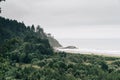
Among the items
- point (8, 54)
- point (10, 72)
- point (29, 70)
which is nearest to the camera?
point (10, 72)

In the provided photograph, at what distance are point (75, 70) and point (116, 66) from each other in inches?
1309

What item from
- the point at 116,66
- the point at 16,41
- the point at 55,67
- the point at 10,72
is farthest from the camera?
the point at 16,41

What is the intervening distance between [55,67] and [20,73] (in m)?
23.2

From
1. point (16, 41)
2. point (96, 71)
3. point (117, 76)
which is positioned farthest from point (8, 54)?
point (117, 76)

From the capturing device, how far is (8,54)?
170 metres

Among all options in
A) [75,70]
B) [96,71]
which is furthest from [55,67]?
[96,71]

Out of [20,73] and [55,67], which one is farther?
[55,67]

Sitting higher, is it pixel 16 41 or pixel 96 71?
pixel 16 41

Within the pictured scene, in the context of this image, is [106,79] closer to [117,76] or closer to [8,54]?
[117,76]

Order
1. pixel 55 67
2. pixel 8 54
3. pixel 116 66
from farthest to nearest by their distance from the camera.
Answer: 1. pixel 116 66
2. pixel 8 54
3. pixel 55 67

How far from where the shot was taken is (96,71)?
159375 millimetres

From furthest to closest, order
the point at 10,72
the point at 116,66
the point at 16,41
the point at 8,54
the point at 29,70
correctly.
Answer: the point at 16,41, the point at 116,66, the point at 8,54, the point at 29,70, the point at 10,72

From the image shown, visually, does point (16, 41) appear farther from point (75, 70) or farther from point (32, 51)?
point (75, 70)

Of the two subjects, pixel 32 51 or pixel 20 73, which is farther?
pixel 32 51
